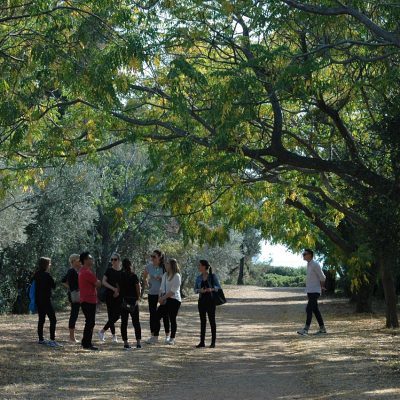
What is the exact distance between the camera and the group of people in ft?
53.2

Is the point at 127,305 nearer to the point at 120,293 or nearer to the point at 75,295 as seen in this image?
the point at 120,293

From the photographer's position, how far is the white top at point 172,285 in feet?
56.9

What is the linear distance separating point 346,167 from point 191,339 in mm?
7170

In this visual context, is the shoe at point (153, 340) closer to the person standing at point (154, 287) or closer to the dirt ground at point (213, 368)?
the person standing at point (154, 287)

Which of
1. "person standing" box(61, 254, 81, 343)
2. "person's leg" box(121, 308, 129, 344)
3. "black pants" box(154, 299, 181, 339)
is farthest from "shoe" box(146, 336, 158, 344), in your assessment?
"person standing" box(61, 254, 81, 343)

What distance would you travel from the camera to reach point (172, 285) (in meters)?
17.4

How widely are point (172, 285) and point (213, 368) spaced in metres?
3.77

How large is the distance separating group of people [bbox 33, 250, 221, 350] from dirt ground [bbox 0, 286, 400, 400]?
500 millimetres

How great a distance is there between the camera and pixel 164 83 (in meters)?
16.0

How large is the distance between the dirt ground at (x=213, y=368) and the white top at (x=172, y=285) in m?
1.14

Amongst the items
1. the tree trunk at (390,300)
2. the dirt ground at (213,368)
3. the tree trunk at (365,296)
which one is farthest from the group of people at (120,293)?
the tree trunk at (365,296)

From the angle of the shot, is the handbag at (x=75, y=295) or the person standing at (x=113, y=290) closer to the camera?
the person standing at (x=113, y=290)

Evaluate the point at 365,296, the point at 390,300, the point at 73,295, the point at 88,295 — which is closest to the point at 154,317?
the point at 73,295

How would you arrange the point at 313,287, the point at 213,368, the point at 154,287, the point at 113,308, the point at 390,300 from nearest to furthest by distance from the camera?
the point at 213,368 → the point at 113,308 → the point at 154,287 → the point at 313,287 → the point at 390,300
